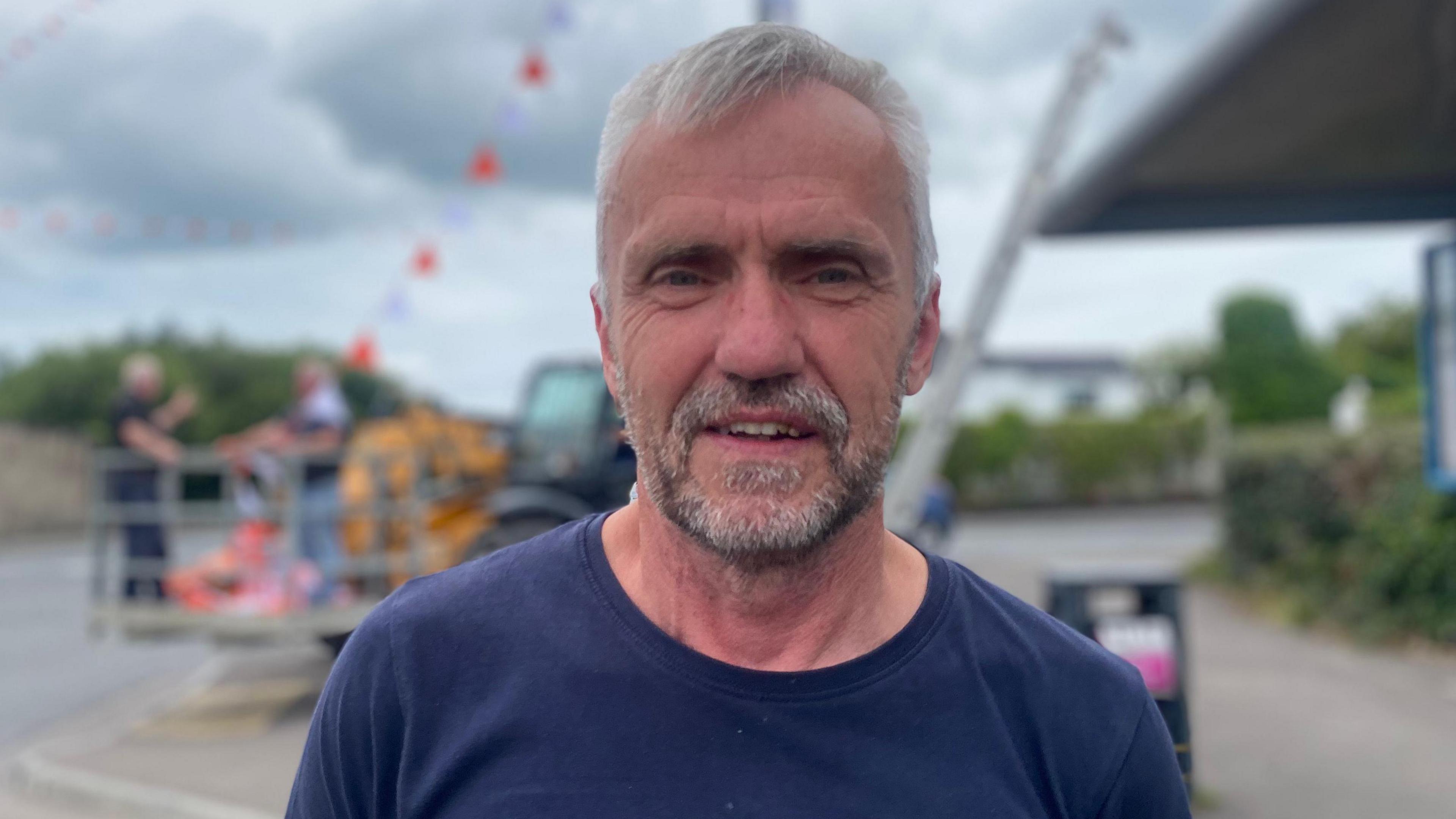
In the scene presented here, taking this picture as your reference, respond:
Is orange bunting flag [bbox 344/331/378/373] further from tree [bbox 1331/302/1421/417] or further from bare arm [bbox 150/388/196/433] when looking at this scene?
tree [bbox 1331/302/1421/417]

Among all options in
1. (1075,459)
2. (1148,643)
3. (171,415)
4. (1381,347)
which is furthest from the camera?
(1381,347)

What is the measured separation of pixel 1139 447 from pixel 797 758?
29160 mm

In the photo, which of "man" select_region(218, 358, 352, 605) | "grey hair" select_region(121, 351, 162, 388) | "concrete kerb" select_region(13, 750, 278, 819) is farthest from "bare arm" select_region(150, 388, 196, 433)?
"concrete kerb" select_region(13, 750, 278, 819)

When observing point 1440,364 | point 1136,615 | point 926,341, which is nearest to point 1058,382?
point 1440,364

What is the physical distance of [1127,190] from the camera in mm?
10258

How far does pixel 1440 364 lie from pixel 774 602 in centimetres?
806

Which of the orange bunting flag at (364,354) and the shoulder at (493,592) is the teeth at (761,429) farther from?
the orange bunting flag at (364,354)

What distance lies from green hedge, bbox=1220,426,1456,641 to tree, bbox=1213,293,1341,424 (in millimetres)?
13618

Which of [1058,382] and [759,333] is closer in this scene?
[759,333]

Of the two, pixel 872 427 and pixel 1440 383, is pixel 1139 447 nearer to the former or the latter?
pixel 1440 383

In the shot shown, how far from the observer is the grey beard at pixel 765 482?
1394 millimetres

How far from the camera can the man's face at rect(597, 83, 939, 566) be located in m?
1.40

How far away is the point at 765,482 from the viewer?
1399 millimetres

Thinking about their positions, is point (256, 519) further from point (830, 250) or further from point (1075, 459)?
point (1075, 459)
